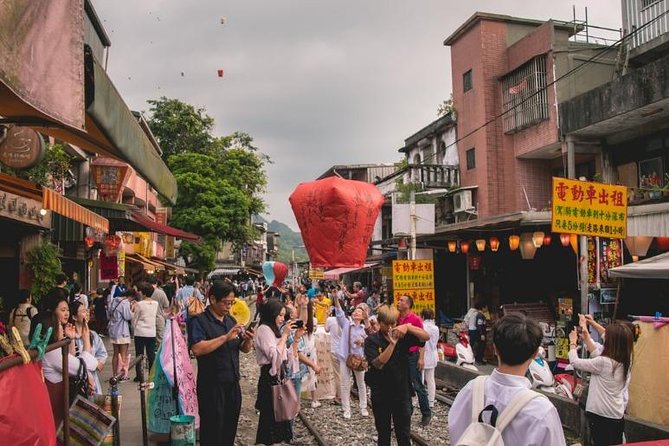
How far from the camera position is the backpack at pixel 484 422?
8.35 feet

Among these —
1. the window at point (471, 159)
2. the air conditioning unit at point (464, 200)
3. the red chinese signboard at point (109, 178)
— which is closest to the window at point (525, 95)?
the window at point (471, 159)

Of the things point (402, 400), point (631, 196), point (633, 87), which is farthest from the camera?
point (631, 196)

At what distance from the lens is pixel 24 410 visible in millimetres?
2920

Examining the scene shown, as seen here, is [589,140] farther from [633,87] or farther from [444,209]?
[444,209]

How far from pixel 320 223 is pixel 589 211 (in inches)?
166

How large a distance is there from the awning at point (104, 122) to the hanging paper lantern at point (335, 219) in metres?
2.69

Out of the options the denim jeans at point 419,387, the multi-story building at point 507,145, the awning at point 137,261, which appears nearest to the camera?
the denim jeans at point 419,387

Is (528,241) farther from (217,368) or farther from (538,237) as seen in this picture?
(217,368)

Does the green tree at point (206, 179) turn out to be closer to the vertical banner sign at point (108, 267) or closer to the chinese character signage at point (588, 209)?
the vertical banner sign at point (108, 267)

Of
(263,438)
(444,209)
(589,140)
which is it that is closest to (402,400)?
(263,438)

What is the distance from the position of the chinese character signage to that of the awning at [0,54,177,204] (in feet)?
19.6

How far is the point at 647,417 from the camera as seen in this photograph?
23.7 feet

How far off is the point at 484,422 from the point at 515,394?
202mm

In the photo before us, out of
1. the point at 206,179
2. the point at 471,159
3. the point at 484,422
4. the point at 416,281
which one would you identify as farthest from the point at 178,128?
the point at 484,422
